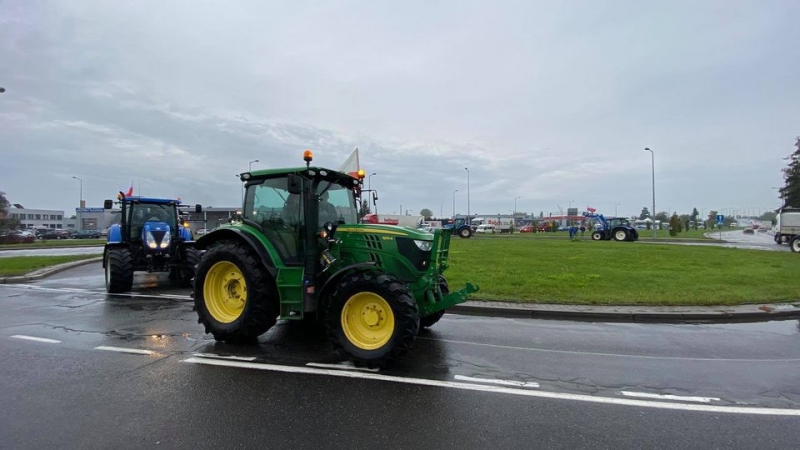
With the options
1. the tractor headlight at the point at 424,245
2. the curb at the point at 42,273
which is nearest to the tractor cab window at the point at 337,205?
the tractor headlight at the point at 424,245

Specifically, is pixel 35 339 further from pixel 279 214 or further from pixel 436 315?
pixel 436 315

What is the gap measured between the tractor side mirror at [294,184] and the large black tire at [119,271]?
7.08 meters

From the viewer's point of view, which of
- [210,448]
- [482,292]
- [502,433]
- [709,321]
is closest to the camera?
[210,448]

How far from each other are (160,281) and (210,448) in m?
10.9

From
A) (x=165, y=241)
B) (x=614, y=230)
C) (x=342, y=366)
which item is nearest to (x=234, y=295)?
(x=342, y=366)

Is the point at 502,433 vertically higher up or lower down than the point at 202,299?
lower down

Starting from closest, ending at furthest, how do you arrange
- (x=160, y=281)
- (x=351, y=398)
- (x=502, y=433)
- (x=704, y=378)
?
(x=502, y=433) < (x=351, y=398) < (x=704, y=378) < (x=160, y=281)

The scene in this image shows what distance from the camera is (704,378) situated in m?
4.96

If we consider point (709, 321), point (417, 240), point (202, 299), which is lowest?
point (709, 321)

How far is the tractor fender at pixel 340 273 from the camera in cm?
526

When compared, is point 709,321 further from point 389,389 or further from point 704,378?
point 389,389

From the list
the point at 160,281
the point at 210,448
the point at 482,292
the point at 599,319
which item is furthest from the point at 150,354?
the point at 160,281

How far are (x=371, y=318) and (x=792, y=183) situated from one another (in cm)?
8950

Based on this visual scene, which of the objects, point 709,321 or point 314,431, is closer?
point 314,431
